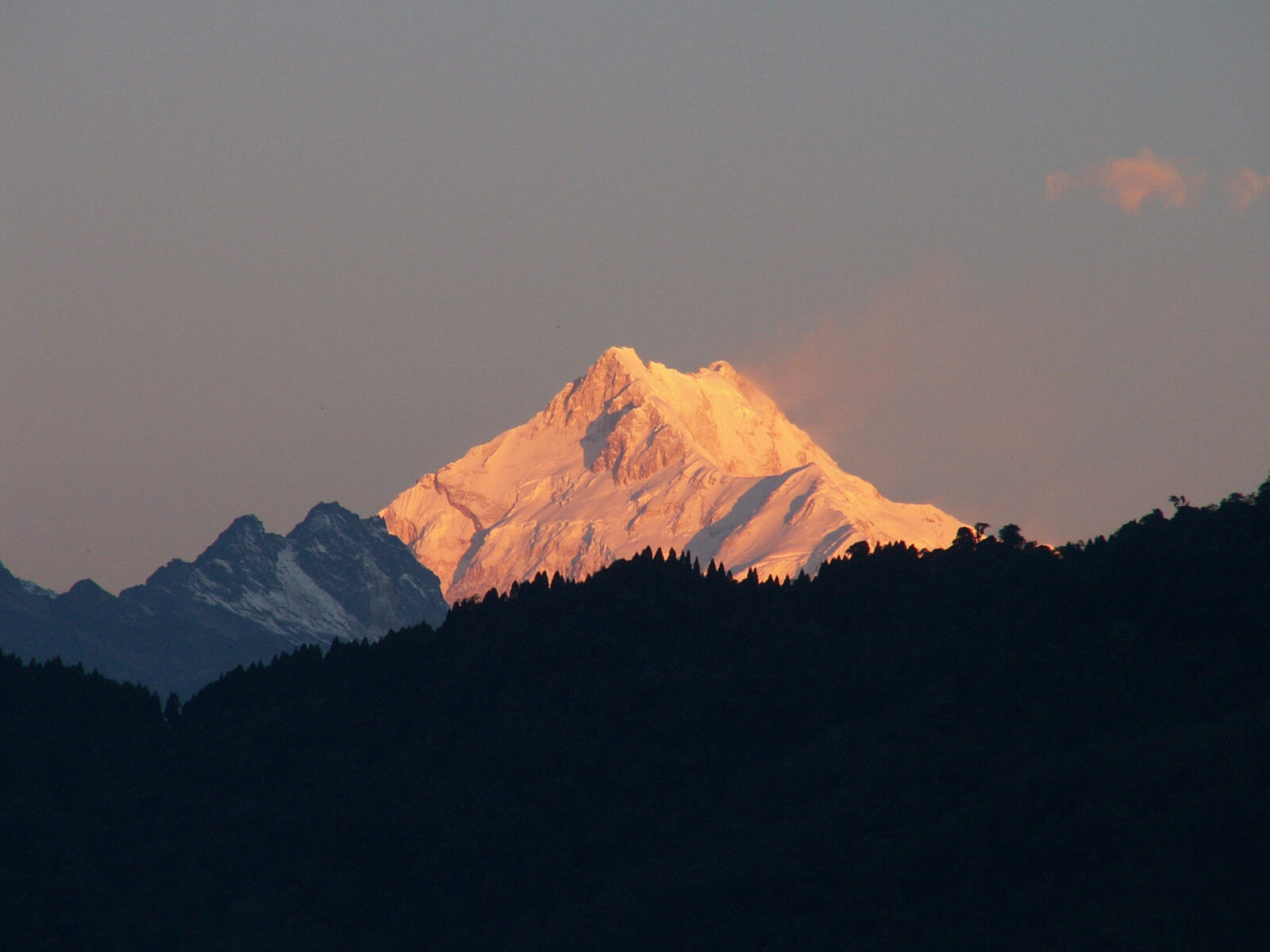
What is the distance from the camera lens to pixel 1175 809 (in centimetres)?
16225

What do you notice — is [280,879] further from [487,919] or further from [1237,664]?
[1237,664]

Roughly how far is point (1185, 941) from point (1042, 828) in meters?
24.2

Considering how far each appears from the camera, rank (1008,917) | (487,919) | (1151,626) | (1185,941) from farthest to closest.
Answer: (1151,626) → (487,919) → (1008,917) → (1185,941)

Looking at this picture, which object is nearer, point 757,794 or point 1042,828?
point 1042,828

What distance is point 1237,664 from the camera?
188 meters

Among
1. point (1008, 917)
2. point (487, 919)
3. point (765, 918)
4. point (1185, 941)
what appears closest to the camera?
point (1185, 941)

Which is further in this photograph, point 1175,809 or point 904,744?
point 904,744

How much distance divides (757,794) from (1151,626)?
39.9 m

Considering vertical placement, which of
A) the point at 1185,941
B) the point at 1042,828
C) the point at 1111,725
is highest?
the point at 1111,725

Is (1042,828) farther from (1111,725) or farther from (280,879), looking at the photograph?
(280,879)

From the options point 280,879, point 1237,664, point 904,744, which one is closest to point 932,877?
point 904,744

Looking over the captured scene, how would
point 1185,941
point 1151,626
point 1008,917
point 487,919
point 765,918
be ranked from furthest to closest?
point 1151,626 → point 487,919 → point 765,918 → point 1008,917 → point 1185,941

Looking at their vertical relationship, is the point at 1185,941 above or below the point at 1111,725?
below

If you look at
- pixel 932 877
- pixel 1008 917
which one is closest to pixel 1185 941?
pixel 1008 917
